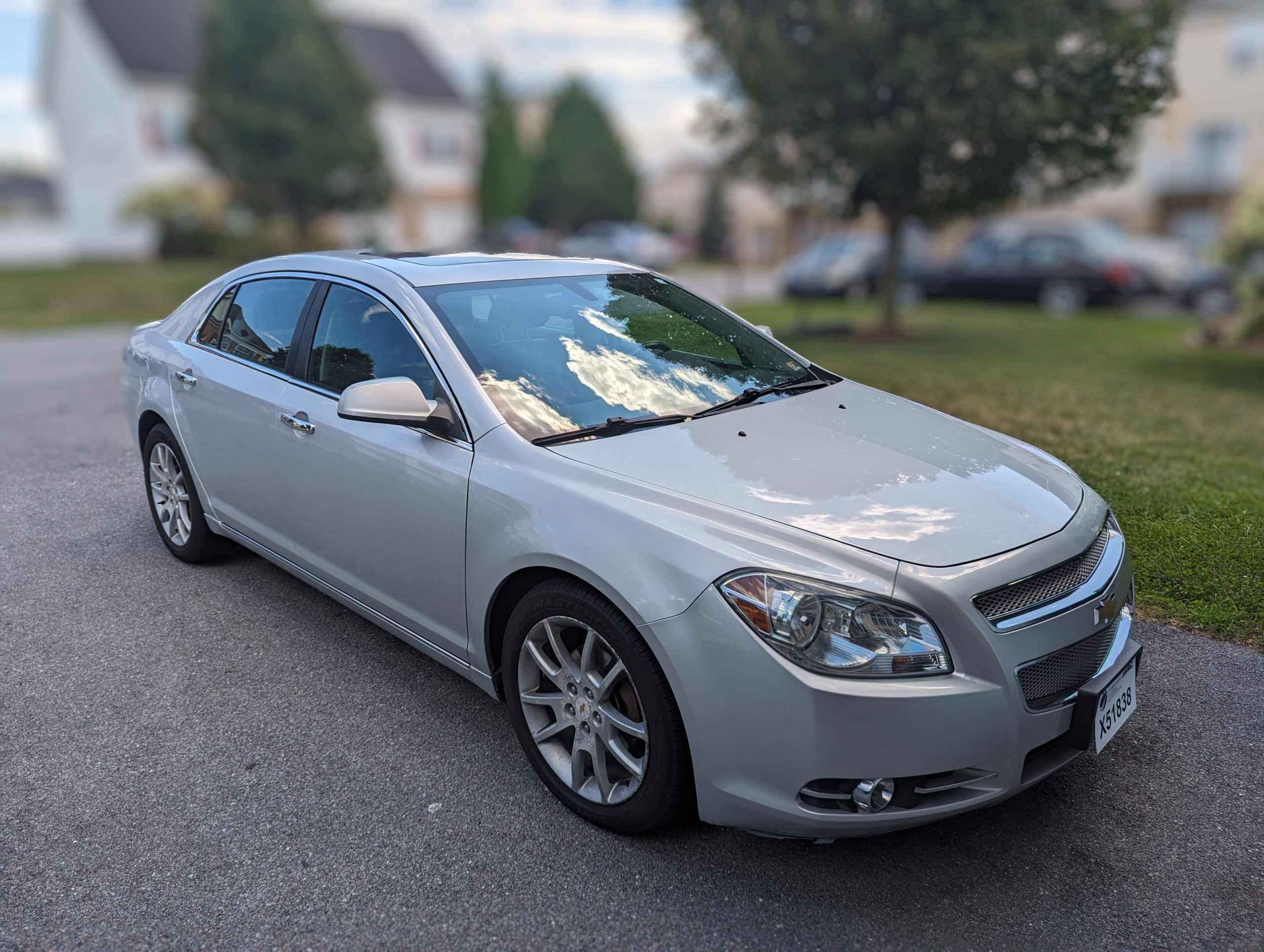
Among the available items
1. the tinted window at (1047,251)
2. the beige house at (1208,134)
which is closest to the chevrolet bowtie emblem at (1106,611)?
the tinted window at (1047,251)

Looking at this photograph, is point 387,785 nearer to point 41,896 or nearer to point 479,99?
point 41,896

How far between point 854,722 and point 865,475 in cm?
87

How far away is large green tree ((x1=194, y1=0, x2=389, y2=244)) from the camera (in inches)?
1010

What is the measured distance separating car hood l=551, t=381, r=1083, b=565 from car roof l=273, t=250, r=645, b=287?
1.08 meters

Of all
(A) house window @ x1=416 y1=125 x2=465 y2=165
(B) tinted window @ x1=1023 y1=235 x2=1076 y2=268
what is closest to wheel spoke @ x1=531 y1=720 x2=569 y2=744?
(B) tinted window @ x1=1023 y1=235 x2=1076 y2=268

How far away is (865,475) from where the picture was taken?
3033 millimetres

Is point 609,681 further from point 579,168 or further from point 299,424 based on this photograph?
point 579,168

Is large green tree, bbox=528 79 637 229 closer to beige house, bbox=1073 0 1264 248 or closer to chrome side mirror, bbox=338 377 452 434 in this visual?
beige house, bbox=1073 0 1264 248

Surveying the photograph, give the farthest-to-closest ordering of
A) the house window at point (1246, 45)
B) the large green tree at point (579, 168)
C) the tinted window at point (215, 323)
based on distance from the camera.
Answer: the large green tree at point (579, 168)
the house window at point (1246, 45)
the tinted window at point (215, 323)

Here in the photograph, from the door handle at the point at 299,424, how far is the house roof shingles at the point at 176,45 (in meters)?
29.6

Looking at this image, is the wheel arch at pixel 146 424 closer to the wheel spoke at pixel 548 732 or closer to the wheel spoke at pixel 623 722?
the wheel spoke at pixel 548 732

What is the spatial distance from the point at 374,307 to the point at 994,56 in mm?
9217

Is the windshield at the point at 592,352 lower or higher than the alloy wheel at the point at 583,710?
higher

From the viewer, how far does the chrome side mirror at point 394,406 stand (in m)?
3.22
